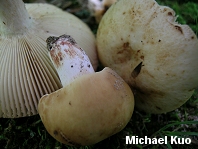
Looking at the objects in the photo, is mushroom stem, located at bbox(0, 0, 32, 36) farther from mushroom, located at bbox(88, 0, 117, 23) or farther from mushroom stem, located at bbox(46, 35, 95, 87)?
mushroom, located at bbox(88, 0, 117, 23)

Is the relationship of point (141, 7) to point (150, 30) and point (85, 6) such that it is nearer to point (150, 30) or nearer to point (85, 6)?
point (150, 30)

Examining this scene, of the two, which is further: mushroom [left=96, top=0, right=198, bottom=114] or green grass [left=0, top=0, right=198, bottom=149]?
green grass [left=0, top=0, right=198, bottom=149]

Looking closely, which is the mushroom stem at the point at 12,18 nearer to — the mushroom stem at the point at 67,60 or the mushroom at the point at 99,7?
the mushroom stem at the point at 67,60

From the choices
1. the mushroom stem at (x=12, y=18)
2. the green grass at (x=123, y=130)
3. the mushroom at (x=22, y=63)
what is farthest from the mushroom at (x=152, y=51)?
the mushroom stem at (x=12, y=18)

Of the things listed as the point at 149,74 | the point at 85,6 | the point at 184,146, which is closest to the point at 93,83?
the point at 149,74

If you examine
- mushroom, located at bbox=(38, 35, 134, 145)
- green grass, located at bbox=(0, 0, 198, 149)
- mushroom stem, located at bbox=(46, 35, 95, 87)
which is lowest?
green grass, located at bbox=(0, 0, 198, 149)

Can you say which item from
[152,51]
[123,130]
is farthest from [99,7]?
[123,130]

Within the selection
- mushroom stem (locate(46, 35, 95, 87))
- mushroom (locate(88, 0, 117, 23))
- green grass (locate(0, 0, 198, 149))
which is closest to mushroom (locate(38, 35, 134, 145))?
mushroom stem (locate(46, 35, 95, 87))
